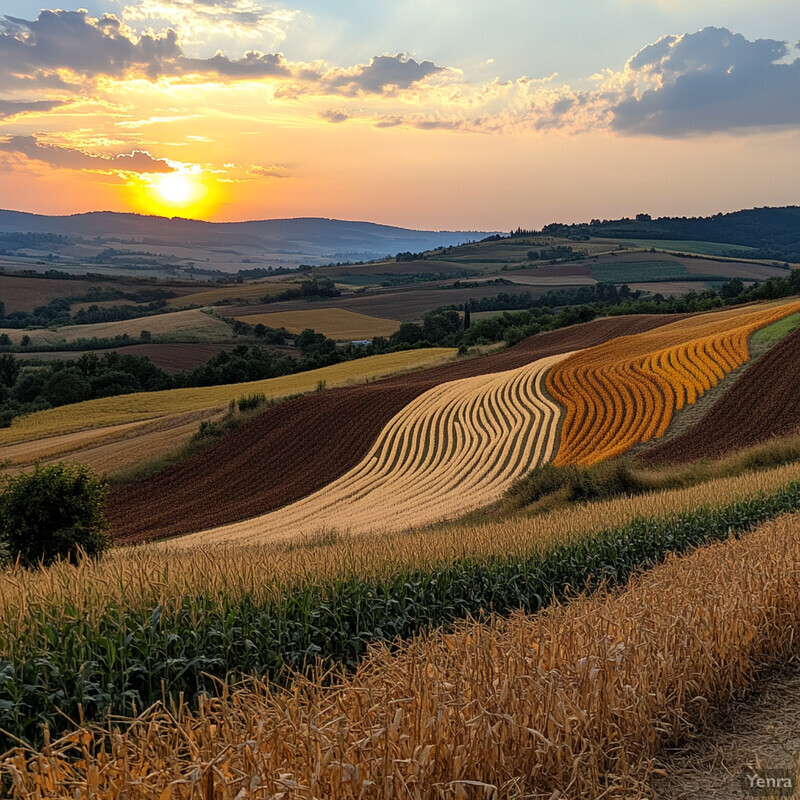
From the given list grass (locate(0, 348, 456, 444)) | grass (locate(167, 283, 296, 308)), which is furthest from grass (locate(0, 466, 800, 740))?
grass (locate(167, 283, 296, 308))

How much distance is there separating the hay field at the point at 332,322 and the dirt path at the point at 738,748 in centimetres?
9817

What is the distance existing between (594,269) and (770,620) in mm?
167760

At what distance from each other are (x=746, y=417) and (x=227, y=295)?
12593 cm

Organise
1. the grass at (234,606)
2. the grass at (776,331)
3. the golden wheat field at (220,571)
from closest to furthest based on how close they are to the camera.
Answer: the grass at (234,606)
the golden wheat field at (220,571)
the grass at (776,331)

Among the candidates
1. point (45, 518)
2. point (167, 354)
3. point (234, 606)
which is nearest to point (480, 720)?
point (234, 606)

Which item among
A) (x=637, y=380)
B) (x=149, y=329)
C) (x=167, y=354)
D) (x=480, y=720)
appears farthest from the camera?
(x=149, y=329)

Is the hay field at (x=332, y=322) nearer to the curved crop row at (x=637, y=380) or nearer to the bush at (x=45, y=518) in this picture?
the curved crop row at (x=637, y=380)

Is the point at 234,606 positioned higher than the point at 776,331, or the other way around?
the point at 776,331

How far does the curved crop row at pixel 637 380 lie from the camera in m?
33.8

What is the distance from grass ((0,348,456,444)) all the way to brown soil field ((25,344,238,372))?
19.6 m

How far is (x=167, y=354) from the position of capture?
91562mm

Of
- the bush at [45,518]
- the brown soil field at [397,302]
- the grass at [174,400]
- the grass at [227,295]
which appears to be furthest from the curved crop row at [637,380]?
the grass at [227,295]

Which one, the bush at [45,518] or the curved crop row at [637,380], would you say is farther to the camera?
the curved crop row at [637,380]

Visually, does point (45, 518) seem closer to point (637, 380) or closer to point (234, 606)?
point (234, 606)
